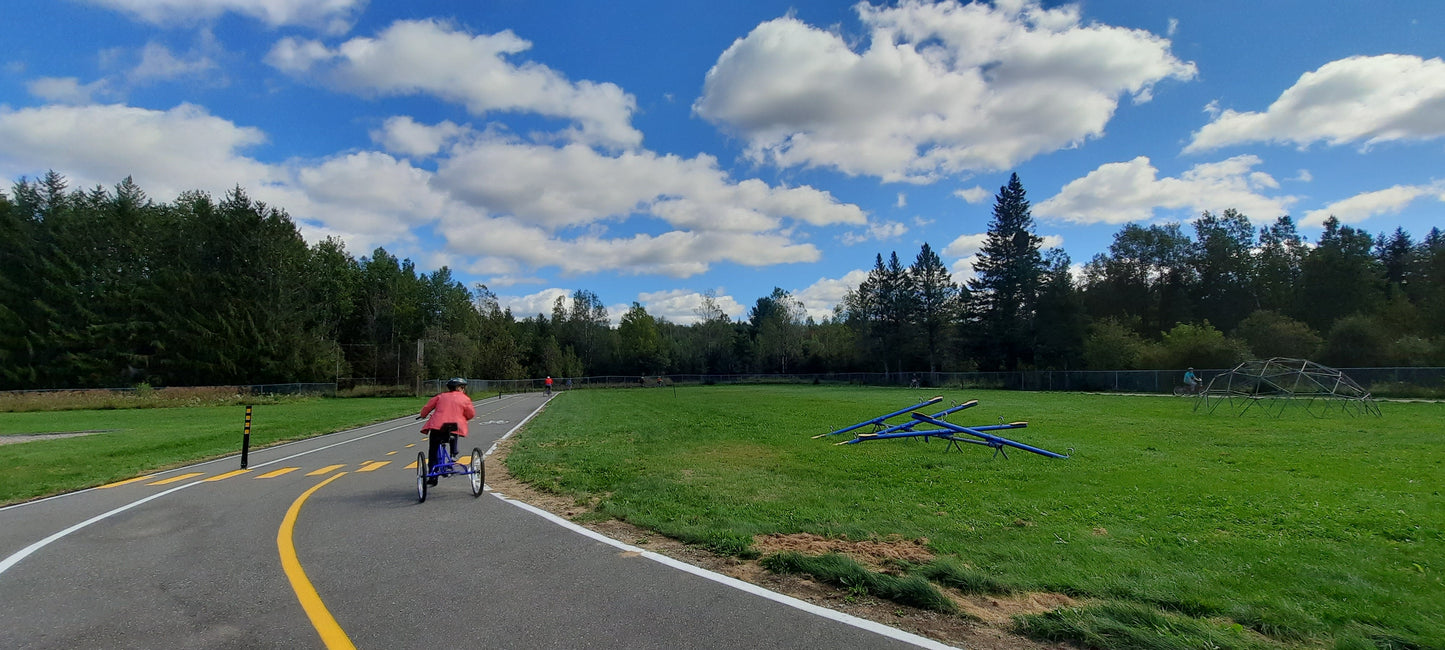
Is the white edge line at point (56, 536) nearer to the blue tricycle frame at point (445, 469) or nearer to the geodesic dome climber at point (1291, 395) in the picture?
the blue tricycle frame at point (445, 469)

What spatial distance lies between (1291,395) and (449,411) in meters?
33.8

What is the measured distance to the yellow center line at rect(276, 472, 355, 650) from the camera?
4.39 metres

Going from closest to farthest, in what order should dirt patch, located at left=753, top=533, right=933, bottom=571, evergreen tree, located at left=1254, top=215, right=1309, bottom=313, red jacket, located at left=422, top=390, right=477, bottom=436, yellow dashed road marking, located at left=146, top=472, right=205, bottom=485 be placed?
dirt patch, located at left=753, top=533, right=933, bottom=571 < red jacket, located at left=422, top=390, right=477, bottom=436 < yellow dashed road marking, located at left=146, top=472, right=205, bottom=485 < evergreen tree, located at left=1254, top=215, right=1309, bottom=313

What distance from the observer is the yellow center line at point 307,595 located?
14.4 feet

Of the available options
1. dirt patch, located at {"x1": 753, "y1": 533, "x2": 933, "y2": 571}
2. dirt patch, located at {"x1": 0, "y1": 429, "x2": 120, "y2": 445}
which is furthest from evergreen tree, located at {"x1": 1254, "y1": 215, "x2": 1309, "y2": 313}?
dirt patch, located at {"x1": 0, "y1": 429, "x2": 120, "y2": 445}

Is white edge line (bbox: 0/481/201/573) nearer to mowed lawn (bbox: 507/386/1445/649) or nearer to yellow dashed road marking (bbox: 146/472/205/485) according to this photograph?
yellow dashed road marking (bbox: 146/472/205/485)

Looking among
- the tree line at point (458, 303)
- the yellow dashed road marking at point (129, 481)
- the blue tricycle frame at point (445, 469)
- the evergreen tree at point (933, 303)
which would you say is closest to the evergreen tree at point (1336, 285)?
the tree line at point (458, 303)

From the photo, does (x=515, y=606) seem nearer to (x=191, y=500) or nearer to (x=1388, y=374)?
(x=191, y=500)

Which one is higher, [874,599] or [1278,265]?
[1278,265]

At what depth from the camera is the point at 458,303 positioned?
89.0 m

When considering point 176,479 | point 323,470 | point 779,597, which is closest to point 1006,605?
point 779,597

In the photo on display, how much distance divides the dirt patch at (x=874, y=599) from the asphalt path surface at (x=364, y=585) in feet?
0.71

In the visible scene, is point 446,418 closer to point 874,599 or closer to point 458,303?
point 874,599

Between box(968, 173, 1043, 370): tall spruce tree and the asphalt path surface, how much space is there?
2742 inches
